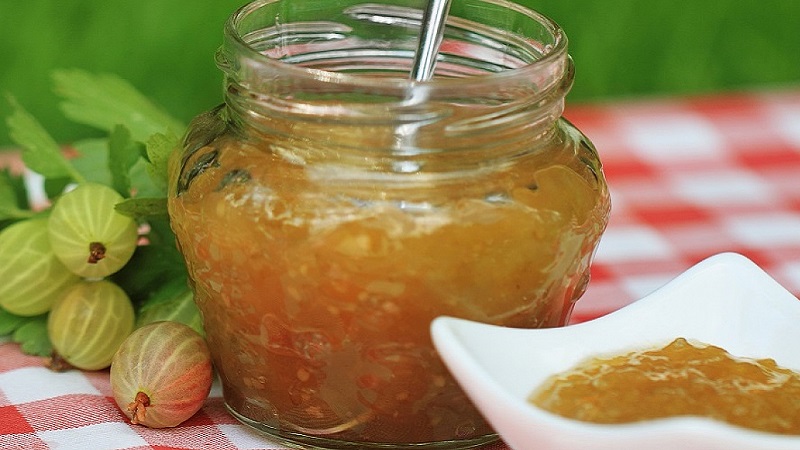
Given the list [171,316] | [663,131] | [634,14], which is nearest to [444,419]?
[171,316]

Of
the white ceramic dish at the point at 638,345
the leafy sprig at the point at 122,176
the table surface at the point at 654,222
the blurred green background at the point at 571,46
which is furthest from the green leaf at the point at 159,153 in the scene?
the blurred green background at the point at 571,46

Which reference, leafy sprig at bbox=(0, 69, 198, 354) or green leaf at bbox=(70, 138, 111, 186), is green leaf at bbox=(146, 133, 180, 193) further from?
green leaf at bbox=(70, 138, 111, 186)

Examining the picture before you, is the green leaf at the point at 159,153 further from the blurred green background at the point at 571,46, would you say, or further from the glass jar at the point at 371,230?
the blurred green background at the point at 571,46

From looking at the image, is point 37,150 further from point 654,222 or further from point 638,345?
point 654,222

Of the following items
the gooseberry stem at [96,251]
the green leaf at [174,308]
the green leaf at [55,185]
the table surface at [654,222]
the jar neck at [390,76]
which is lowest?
the table surface at [654,222]

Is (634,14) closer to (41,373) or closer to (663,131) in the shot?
(663,131)
